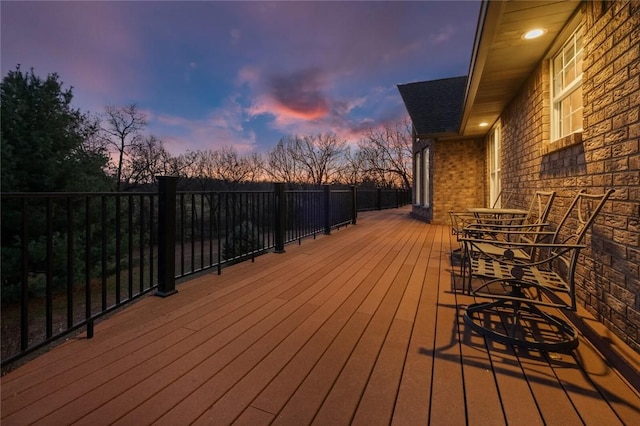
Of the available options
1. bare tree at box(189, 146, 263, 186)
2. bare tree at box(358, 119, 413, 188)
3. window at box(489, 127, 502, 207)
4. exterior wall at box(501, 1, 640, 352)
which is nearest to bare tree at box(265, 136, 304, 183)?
bare tree at box(189, 146, 263, 186)

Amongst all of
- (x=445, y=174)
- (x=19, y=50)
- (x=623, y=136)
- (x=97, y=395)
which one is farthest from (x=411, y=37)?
(x=19, y=50)

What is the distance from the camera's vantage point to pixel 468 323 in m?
1.94

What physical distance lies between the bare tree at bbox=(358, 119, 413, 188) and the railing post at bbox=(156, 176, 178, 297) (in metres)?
20.7

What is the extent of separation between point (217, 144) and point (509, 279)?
17.8 m

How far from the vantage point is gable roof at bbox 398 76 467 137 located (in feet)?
24.5

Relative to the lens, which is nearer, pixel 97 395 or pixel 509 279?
pixel 97 395

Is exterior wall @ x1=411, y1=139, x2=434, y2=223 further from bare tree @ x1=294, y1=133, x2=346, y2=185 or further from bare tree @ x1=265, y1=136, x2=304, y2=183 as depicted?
bare tree @ x1=294, y1=133, x2=346, y2=185

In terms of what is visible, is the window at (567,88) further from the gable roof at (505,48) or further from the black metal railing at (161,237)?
the black metal railing at (161,237)

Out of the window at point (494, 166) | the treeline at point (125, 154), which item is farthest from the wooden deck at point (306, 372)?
the treeline at point (125, 154)

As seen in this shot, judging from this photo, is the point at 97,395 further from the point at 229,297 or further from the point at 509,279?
the point at 509,279

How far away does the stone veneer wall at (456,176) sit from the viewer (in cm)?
758

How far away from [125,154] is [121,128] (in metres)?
1.13

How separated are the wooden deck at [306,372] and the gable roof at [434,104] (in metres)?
5.88

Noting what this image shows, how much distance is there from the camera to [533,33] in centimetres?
261
